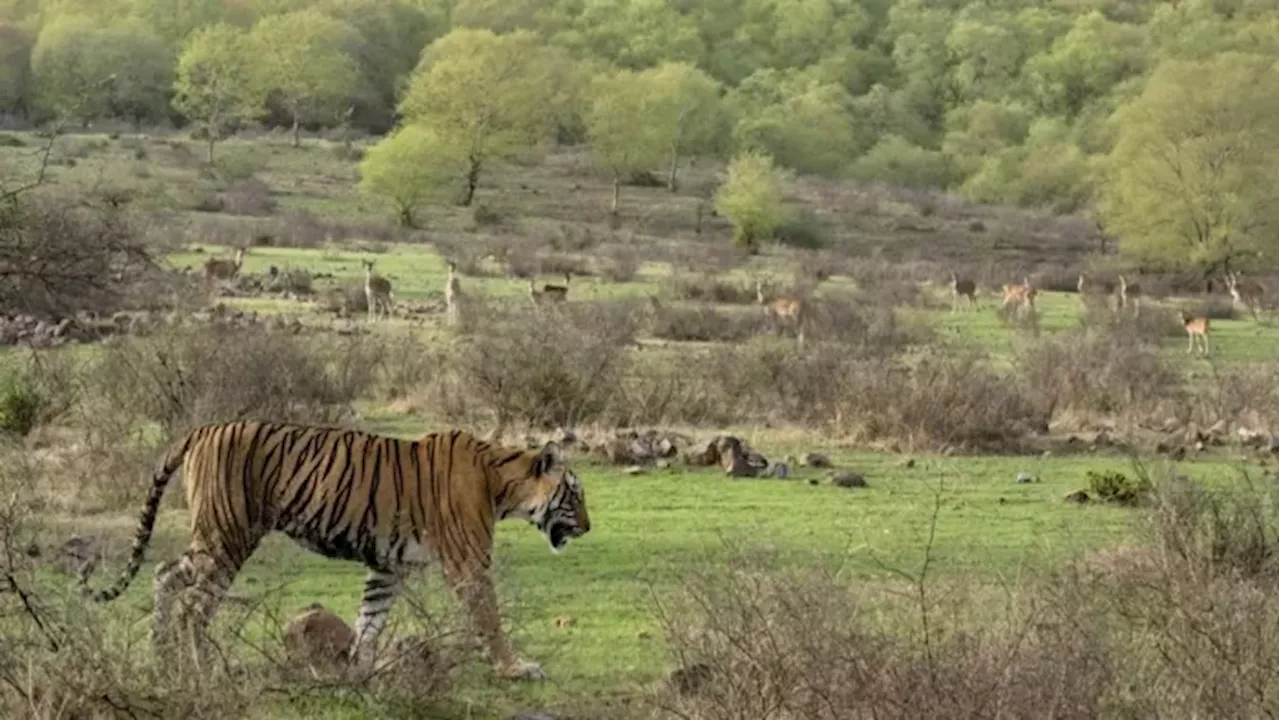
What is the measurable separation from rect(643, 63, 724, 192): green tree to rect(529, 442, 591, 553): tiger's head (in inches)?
2723

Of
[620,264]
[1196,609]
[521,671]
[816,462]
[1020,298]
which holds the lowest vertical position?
[620,264]

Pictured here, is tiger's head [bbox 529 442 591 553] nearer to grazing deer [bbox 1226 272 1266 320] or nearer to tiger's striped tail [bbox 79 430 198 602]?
tiger's striped tail [bbox 79 430 198 602]

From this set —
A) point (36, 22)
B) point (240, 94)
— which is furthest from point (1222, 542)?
point (36, 22)

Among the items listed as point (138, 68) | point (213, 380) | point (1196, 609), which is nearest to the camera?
point (1196, 609)

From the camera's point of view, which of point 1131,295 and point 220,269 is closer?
point 220,269

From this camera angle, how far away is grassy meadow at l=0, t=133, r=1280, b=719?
11398mm

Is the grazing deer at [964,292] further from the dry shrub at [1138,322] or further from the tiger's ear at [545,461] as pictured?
the tiger's ear at [545,461]

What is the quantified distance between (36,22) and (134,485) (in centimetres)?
9980

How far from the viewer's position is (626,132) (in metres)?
79.6

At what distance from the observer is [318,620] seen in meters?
10.2

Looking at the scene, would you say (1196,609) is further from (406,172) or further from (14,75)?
(14,75)

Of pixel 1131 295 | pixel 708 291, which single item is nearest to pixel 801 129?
pixel 1131 295

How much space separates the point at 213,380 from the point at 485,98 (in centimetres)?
6126

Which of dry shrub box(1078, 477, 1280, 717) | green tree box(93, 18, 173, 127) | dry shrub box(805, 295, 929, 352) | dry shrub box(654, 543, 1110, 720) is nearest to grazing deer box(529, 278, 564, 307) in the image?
dry shrub box(805, 295, 929, 352)
